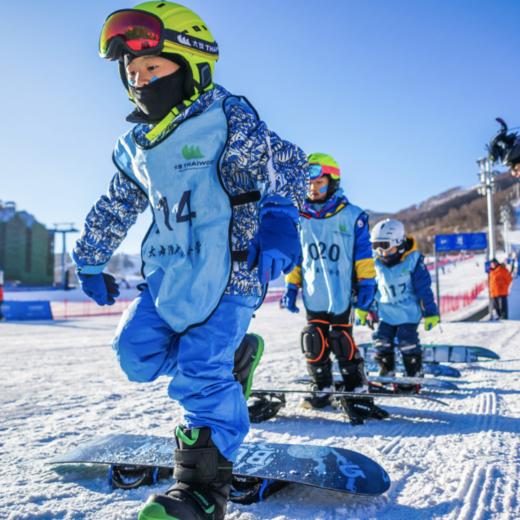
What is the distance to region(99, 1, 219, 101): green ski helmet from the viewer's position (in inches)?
72.9

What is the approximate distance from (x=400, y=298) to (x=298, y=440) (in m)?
2.77

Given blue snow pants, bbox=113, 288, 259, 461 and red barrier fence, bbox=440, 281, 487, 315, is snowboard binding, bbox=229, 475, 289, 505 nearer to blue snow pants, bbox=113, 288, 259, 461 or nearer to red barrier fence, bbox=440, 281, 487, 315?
blue snow pants, bbox=113, 288, 259, 461

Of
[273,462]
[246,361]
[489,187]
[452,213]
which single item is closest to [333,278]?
[273,462]

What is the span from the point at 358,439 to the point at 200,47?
2.50 meters

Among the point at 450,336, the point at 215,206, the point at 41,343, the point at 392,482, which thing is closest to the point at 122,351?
the point at 215,206

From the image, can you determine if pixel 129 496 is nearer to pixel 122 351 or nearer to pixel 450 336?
pixel 122 351

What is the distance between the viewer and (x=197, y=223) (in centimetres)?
178

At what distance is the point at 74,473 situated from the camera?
7.59 ft

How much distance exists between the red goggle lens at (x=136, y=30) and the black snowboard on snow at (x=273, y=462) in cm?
183

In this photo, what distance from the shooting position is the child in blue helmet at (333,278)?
399 cm

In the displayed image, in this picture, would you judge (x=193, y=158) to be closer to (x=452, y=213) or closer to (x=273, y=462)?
(x=273, y=462)

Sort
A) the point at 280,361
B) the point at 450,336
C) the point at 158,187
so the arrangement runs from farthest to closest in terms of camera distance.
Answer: the point at 450,336, the point at 280,361, the point at 158,187

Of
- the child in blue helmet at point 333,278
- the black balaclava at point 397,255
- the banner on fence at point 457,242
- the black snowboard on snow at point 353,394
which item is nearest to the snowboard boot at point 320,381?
the child in blue helmet at point 333,278

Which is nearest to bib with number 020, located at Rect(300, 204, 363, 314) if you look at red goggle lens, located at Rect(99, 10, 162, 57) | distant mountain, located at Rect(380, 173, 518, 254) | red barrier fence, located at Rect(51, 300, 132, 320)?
red goggle lens, located at Rect(99, 10, 162, 57)
